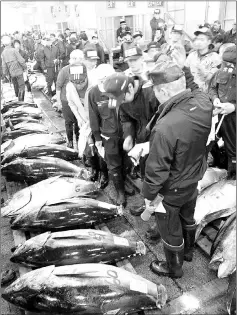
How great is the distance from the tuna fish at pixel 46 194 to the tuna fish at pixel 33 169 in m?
0.43

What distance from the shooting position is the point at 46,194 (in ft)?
12.0

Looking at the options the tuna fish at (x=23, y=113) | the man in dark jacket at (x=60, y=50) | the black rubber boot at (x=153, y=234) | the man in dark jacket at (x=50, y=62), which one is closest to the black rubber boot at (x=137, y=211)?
the black rubber boot at (x=153, y=234)

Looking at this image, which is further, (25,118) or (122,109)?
(25,118)

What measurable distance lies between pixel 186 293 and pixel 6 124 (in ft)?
17.1

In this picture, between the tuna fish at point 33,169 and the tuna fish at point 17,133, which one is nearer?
the tuna fish at point 33,169

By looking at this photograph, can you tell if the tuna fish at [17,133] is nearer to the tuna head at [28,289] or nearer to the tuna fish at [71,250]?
the tuna fish at [71,250]

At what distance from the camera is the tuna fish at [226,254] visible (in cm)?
267

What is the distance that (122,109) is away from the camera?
12.0 feet

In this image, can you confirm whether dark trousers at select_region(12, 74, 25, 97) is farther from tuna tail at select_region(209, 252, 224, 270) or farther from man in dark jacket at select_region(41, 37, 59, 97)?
tuna tail at select_region(209, 252, 224, 270)

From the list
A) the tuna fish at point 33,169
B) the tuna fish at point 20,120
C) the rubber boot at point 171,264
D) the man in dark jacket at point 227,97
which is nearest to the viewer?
the rubber boot at point 171,264

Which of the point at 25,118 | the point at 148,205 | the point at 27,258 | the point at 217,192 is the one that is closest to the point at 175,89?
the point at 148,205

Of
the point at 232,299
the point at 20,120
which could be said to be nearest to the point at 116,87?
the point at 232,299

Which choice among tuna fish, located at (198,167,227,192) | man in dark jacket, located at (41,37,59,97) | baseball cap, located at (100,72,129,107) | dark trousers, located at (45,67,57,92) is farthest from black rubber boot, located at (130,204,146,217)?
dark trousers, located at (45,67,57,92)

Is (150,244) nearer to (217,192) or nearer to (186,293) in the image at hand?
(186,293)
